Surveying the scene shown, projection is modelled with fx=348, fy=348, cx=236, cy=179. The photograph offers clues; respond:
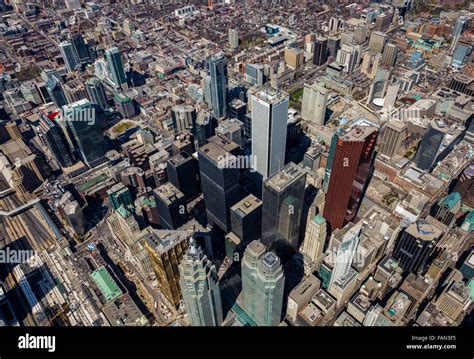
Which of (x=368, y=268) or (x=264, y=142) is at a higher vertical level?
(x=264, y=142)

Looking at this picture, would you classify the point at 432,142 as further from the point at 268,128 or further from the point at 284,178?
the point at 284,178

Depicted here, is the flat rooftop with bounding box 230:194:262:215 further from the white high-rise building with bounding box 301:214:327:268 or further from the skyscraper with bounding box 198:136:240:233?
the white high-rise building with bounding box 301:214:327:268

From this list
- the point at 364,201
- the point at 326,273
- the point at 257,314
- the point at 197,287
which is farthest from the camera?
the point at 364,201

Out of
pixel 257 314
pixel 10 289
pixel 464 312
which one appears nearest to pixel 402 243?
pixel 464 312

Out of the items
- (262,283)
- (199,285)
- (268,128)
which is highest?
(268,128)

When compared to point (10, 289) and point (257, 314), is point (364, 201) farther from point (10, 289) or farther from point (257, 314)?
point (10, 289)

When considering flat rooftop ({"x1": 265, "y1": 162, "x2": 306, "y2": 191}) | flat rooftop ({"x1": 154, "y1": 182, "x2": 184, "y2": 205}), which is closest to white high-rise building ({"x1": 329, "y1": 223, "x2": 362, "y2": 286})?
flat rooftop ({"x1": 265, "y1": 162, "x2": 306, "y2": 191})

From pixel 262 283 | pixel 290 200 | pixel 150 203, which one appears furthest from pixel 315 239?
pixel 150 203
